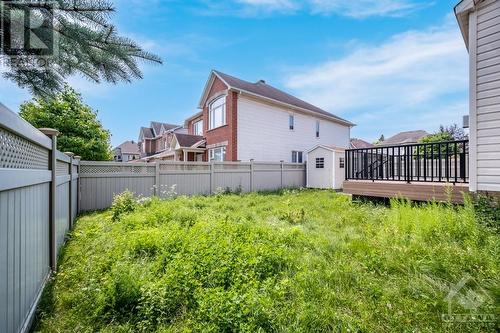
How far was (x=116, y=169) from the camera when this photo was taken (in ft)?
27.2

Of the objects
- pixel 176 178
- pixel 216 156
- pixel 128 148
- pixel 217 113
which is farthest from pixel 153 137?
pixel 176 178

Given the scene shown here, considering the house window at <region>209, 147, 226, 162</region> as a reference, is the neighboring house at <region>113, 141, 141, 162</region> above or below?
above

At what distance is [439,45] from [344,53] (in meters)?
4.20

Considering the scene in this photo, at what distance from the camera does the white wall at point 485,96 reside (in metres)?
4.64

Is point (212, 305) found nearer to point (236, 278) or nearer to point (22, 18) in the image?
point (236, 278)

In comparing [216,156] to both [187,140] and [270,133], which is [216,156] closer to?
[187,140]

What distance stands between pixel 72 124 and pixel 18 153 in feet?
45.0

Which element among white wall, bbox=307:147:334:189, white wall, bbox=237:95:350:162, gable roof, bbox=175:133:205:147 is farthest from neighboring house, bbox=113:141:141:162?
white wall, bbox=307:147:334:189

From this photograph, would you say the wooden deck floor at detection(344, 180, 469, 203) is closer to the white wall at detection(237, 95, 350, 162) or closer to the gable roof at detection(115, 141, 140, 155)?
the white wall at detection(237, 95, 350, 162)

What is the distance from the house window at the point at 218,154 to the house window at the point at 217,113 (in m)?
1.62

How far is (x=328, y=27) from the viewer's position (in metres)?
8.84

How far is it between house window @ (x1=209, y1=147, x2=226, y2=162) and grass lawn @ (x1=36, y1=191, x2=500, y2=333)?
10616mm

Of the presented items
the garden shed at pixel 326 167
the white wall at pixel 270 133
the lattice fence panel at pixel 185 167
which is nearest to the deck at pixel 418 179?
the garden shed at pixel 326 167

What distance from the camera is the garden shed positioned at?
13.8 metres
